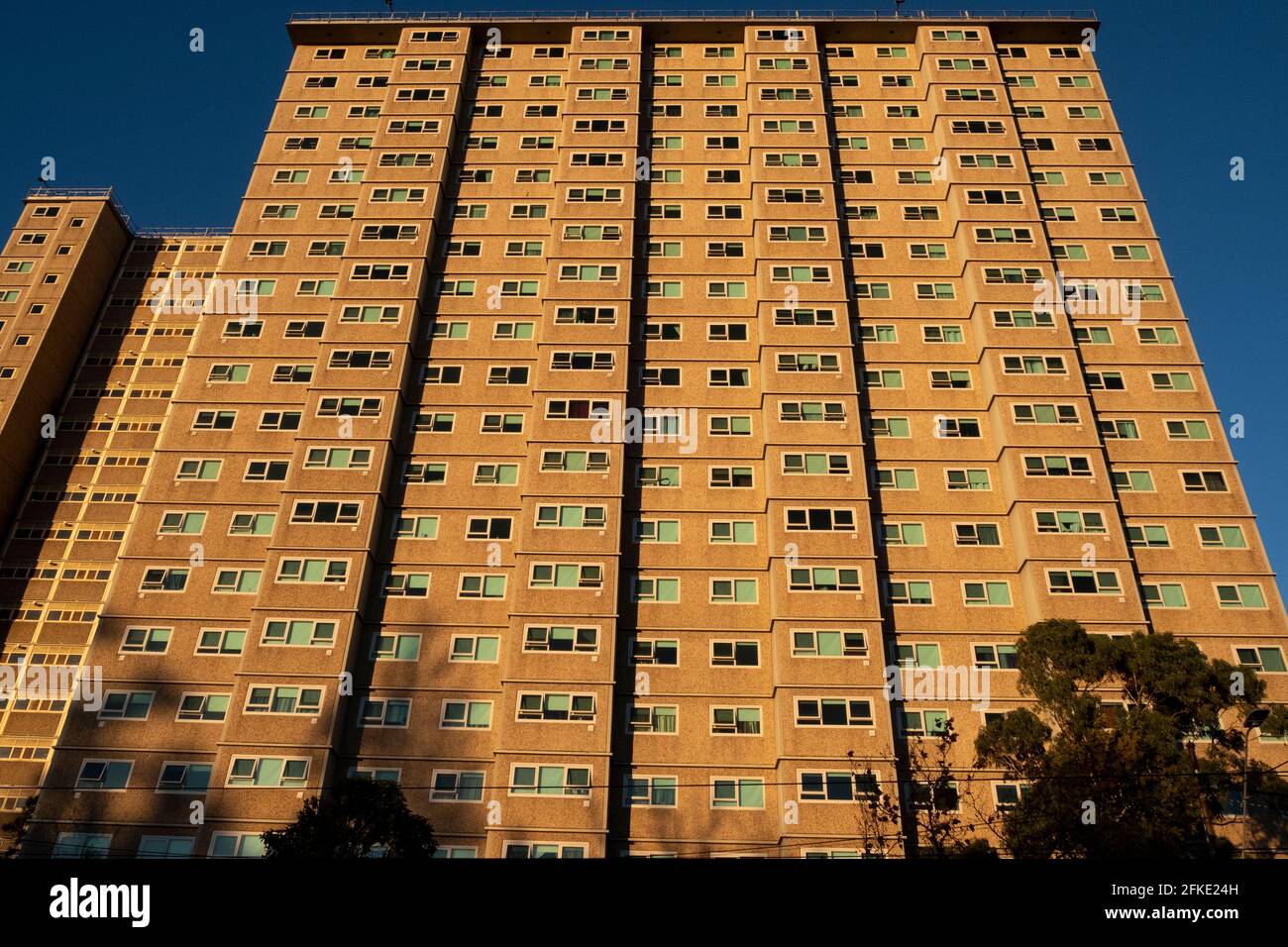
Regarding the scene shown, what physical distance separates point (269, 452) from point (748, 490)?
2294 centimetres

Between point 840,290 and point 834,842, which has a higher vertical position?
point 840,290

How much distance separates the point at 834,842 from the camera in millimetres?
37281

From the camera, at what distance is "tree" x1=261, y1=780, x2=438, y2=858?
30375mm

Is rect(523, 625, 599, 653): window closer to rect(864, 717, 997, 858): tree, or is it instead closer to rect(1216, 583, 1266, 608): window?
rect(864, 717, 997, 858): tree

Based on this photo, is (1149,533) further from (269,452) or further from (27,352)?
(27,352)

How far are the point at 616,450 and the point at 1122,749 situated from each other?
2462cm

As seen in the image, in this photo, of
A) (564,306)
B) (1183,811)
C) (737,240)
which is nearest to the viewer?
(1183,811)

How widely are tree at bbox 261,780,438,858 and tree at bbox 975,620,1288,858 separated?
18710 mm

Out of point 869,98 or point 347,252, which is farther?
point 869,98

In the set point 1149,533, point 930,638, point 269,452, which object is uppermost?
point 269,452

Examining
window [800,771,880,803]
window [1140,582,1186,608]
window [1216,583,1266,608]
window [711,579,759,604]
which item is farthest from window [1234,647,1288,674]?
window [711,579,759,604]

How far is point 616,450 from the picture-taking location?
46906mm
